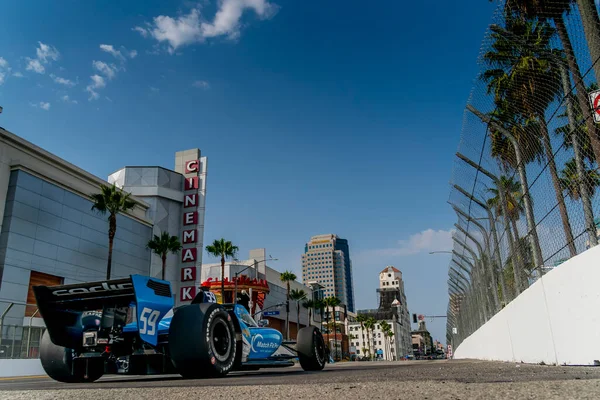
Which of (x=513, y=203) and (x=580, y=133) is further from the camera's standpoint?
(x=513, y=203)

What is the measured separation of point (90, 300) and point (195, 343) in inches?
57.8

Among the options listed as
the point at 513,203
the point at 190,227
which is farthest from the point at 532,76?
the point at 190,227

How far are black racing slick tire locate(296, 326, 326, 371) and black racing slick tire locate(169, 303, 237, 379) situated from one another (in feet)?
9.28

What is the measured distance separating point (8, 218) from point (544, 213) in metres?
32.2

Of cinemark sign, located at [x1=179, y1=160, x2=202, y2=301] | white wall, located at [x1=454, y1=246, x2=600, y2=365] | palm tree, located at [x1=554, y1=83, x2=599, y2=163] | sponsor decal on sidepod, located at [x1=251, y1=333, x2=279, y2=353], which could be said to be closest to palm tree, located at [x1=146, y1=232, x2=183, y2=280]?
cinemark sign, located at [x1=179, y1=160, x2=202, y2=301]

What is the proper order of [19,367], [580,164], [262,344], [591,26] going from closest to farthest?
[580,164] → [591,26] → [262,344] → [19,367]

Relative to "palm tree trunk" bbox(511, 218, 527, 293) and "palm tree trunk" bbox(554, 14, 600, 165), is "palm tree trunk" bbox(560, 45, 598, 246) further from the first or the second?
"palm tree trunk" bbox(511, 218, 527, 293)

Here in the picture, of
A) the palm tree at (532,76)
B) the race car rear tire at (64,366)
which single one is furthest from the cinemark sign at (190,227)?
the palm tree at (532,76)

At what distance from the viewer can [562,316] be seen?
5.73 metres

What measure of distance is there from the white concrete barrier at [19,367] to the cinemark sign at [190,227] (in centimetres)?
2820

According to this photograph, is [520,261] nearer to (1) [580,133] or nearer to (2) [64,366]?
(1) [580,133]

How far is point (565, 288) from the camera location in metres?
5.57

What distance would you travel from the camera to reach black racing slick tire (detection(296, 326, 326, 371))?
8.62 m

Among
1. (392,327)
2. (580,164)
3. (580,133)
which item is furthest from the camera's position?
(392,327)
